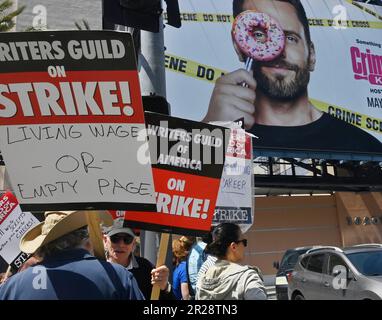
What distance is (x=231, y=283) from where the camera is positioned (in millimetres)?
3043

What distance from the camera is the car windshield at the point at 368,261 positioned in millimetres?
7663

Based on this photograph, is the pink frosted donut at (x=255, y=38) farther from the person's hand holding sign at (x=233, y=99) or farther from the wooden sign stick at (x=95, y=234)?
the wooden sign stick at (x=95, y=234)

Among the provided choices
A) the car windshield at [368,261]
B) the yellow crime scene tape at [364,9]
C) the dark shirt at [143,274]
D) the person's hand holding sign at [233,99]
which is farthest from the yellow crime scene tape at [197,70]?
the dark shirt at [143,274]

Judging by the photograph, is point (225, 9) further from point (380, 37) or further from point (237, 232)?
point (237, 232)

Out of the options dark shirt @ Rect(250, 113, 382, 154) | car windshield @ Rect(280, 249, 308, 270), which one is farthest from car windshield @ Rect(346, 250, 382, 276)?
dark shirt @ Rect(250, 113, 382, 154)

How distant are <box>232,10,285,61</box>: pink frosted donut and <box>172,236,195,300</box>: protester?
17.0m

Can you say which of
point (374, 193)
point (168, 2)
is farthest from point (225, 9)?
point (168, 2)

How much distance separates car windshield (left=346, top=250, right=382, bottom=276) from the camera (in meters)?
7.66

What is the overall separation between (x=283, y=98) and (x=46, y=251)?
2016 centimetres

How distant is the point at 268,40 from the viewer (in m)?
21.8

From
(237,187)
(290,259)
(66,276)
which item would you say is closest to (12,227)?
(237,187)

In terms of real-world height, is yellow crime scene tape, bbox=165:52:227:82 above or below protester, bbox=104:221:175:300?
above

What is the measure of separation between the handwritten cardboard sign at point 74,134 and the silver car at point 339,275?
560 centimetres

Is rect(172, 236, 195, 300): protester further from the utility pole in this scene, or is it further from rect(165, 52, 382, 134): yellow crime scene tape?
rect(165, 52, 382, 134): yellow crime scene tape
